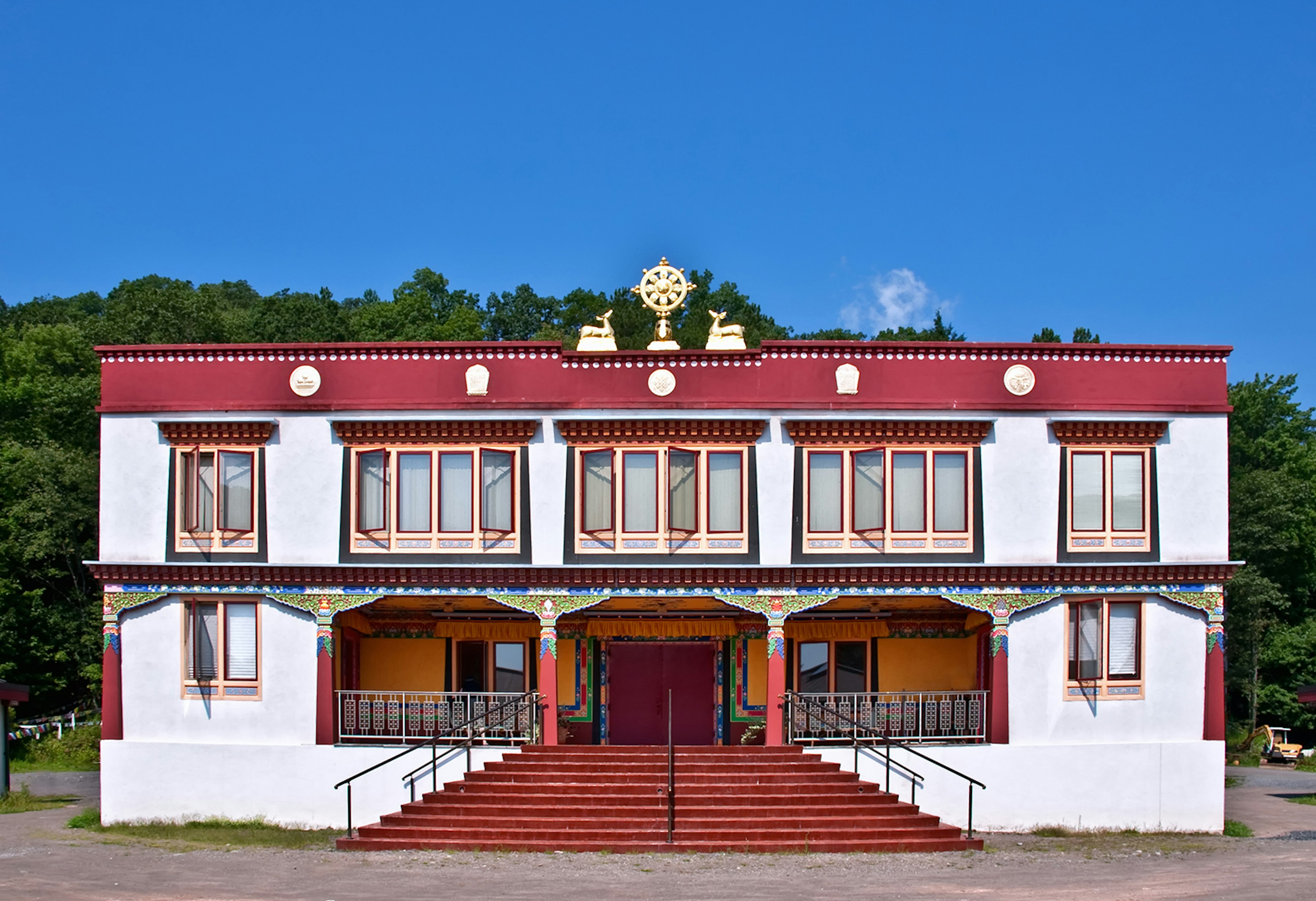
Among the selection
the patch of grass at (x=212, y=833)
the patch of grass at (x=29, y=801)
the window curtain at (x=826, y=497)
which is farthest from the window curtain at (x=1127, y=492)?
the patch of grass at (x=29, y=801)

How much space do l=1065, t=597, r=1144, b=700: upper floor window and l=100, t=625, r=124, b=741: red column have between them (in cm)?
1820

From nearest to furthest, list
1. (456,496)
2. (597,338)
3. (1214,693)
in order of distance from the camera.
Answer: (1214,693) < (456,496) < (597,338)

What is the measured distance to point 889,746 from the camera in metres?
26.9

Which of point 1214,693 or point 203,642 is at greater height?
point 203,642

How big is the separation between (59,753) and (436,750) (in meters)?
16.5

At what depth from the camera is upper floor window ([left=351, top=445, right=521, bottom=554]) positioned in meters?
27.7

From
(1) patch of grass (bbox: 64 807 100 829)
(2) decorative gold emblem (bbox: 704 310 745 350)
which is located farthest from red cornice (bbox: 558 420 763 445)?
(1) patch of grass (bbox: 64 807 100 829)

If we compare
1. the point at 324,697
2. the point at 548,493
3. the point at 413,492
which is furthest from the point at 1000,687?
the point at 324,697

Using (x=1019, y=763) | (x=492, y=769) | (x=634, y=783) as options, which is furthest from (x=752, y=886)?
(x=1019, y=763)

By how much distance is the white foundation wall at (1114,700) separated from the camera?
2742cm

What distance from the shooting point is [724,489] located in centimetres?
2778

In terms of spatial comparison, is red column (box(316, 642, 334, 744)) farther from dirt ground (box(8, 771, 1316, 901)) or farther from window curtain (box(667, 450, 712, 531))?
window curtain (box(667, 450, 712, 531))

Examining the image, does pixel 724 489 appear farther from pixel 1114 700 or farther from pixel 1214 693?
pixel 1214 693

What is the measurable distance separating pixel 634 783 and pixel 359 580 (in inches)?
266
